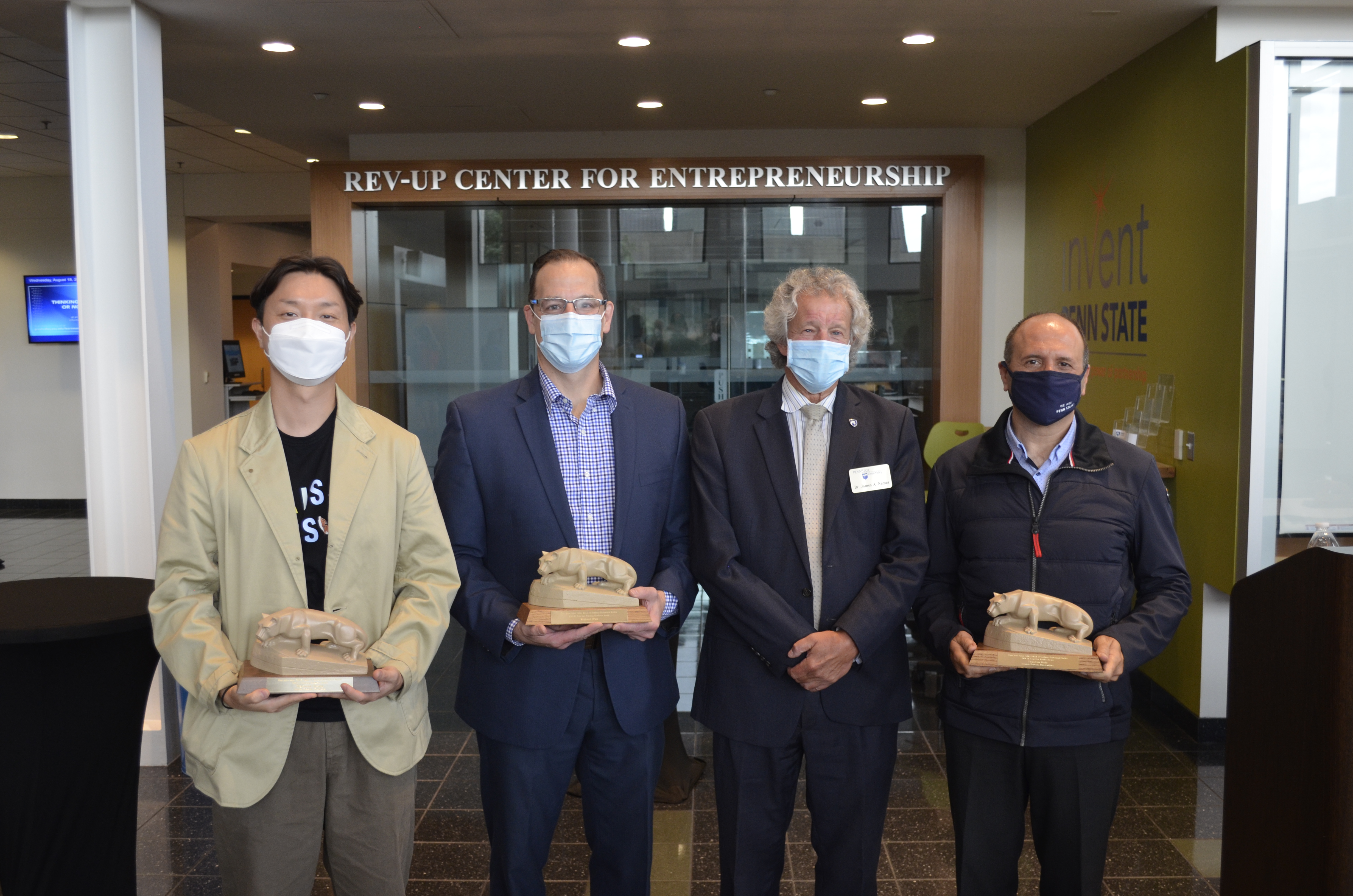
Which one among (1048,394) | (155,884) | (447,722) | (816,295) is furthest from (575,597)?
(447,722)

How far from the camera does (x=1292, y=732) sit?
155 centimetres

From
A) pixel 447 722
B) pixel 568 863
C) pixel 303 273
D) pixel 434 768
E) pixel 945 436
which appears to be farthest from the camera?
pixel 945 436

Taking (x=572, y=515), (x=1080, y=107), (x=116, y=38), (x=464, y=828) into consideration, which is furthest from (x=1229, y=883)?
(x=1080, y=107)

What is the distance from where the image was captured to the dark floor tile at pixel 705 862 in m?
3.33

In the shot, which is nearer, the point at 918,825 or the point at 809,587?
the point at 809,587

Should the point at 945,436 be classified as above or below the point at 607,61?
below

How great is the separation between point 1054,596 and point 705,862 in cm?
175

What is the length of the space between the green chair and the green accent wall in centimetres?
72

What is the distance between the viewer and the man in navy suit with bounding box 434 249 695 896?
2.35 m

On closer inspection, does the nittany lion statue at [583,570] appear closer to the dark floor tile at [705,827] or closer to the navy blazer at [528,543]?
the navy blazer at [528,543]

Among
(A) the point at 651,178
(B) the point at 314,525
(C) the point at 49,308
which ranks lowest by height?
(B) the point at 314,525

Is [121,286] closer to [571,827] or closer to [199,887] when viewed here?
[199,887]

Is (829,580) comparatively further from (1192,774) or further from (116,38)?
(116,38)

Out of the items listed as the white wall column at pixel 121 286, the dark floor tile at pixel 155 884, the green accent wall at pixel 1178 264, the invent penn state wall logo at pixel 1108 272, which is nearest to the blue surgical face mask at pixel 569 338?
the dark floor tile at pixel 155 884
